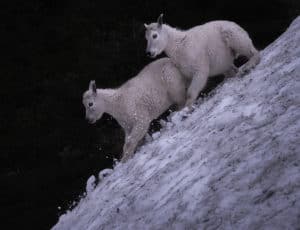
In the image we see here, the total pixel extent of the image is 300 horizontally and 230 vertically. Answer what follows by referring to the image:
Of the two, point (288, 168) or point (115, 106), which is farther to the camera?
point (115, 106)

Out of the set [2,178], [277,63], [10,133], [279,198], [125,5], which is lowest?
[279,198]

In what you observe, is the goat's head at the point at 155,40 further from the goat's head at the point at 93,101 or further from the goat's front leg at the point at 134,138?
the goat's head at the point at 93,101

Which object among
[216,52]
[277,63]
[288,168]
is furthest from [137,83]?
[288,168]

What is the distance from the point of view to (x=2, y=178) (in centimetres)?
2212

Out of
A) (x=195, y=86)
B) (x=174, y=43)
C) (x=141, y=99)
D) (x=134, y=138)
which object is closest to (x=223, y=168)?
(x=195, y=86)

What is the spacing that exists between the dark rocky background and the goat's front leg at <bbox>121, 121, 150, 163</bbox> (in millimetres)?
9460

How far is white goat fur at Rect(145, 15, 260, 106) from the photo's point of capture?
35.9 ft

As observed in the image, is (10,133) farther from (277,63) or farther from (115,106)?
(277,63)

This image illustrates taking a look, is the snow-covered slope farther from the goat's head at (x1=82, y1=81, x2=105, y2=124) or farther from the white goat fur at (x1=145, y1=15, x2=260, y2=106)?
the goat's head at (x1=82, y1=81, x2=105, y2=124)

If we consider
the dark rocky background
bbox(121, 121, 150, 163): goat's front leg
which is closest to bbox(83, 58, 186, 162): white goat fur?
bbox(121, 121, 150, 163): goat's front leg

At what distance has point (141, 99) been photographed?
38.3 ft

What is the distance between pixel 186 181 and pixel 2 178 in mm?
16007

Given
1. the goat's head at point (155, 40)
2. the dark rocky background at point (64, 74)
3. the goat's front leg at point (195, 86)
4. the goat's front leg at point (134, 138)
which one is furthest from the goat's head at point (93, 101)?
the dark rocky background at point (64, 74)

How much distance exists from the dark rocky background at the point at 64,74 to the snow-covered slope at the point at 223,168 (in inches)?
430
